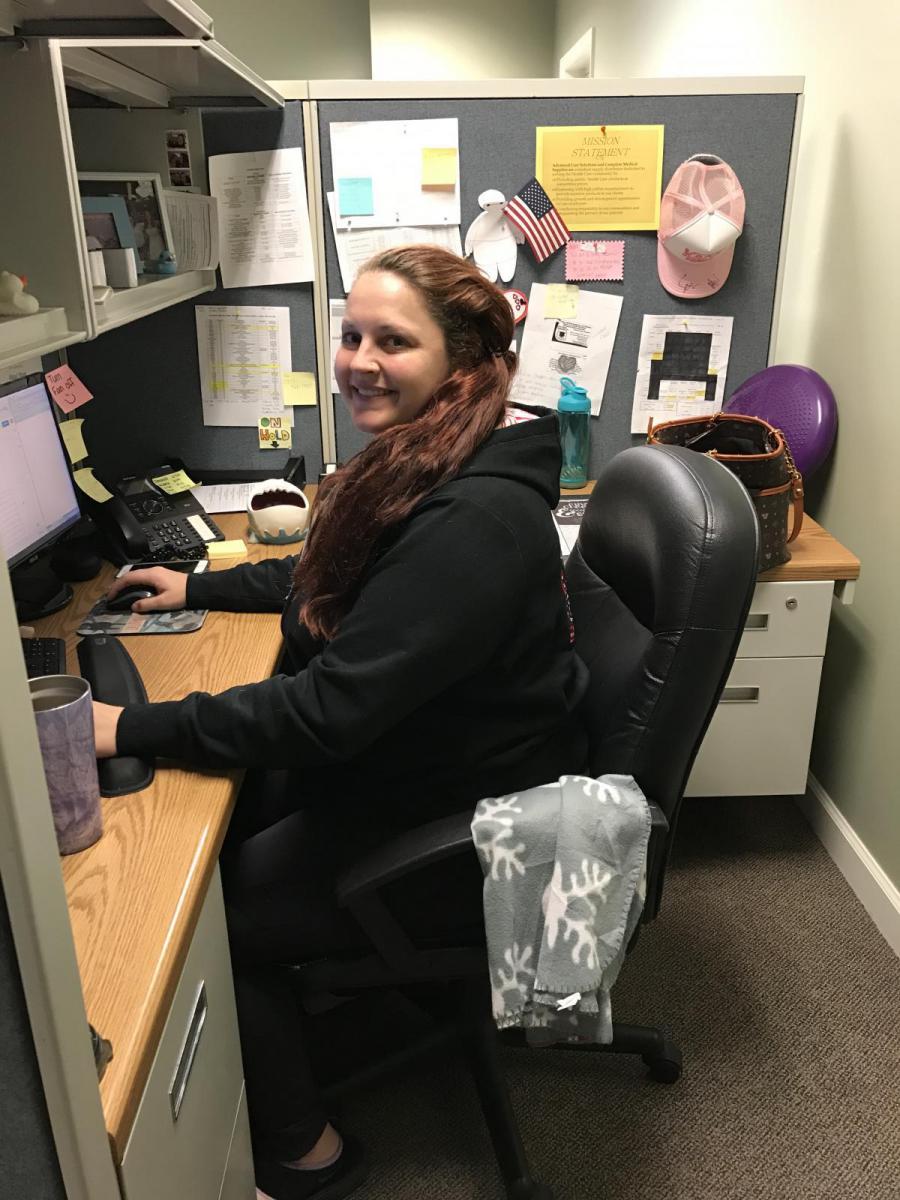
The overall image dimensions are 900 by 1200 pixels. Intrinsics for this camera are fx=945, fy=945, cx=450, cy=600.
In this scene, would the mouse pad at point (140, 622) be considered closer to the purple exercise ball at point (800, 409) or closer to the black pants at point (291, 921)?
the black pants at point (291, 921)

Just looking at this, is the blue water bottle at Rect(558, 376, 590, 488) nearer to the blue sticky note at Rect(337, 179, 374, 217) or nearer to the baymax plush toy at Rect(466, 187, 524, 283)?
the baymax plush toy at Rect(466, 187, 524, 283)

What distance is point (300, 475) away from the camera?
6.49 feet

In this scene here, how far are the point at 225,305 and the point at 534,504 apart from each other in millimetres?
1151

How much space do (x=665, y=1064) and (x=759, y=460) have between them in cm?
98

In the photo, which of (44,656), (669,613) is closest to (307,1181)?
(44,656)

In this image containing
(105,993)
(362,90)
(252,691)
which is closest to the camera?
(105,993)

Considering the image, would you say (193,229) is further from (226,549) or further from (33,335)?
(33,335)

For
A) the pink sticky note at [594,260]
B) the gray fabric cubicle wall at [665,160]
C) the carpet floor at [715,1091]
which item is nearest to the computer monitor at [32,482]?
the gray fabric cubicle wall at [665,160]

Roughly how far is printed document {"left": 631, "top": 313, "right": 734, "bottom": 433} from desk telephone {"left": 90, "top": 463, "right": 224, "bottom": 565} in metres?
0.94

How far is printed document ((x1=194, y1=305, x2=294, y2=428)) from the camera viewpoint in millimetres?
1945

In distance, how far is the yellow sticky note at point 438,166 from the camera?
6.02 feet

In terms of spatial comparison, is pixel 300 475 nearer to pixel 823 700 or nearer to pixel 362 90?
pixel 362 90

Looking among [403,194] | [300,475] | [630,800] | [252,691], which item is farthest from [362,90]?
[630,800]

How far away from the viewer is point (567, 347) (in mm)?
1981
